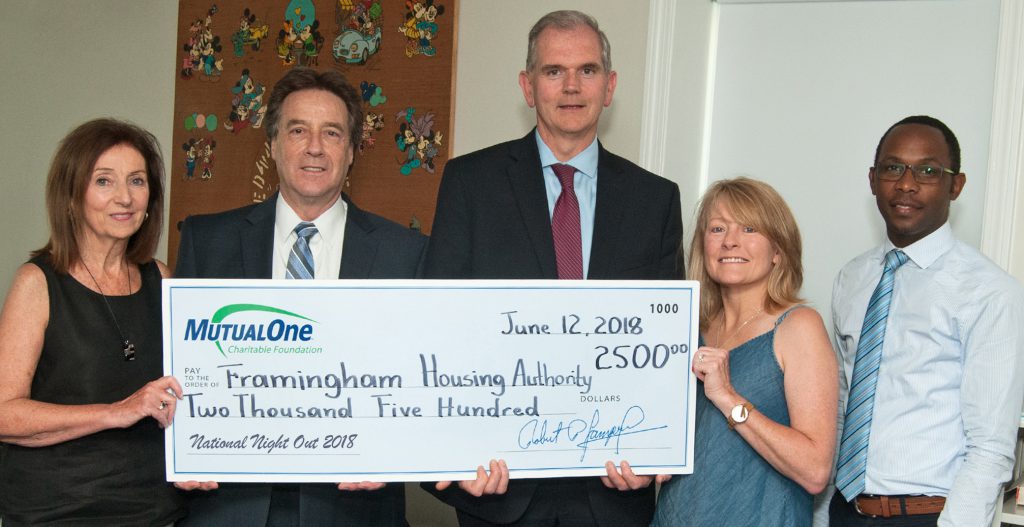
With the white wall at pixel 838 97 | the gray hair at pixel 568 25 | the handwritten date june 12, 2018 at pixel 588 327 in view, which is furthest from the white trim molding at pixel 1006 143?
the handwritten date june 12, 2018 at pixel 588 327

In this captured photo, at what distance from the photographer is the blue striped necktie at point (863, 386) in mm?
2432

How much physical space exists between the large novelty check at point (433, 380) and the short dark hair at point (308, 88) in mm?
552

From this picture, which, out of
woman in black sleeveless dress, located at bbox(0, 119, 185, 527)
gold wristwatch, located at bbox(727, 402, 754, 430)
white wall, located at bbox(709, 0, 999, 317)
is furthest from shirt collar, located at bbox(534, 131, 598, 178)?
white wall, located at bbox(709, 0, 999, 317)

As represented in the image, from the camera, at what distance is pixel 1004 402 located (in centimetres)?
230

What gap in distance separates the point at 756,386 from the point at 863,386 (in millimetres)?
461

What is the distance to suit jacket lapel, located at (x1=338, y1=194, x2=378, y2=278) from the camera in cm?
242

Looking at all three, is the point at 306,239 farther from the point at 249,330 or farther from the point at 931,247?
the point at 931,247

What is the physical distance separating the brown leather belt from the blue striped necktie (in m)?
0.04

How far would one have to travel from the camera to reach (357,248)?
2455 mm

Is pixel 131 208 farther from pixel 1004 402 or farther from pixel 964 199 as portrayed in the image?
pixel 964 199

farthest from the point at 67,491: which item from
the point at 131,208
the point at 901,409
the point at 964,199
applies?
the point at 964,199

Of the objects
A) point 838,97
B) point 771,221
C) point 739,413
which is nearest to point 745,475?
point 739,413

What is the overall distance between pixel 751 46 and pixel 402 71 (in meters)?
1.35

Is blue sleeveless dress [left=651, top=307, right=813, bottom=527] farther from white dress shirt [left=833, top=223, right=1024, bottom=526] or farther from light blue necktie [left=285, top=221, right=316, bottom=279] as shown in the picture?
light blue necktie [left=285, top=221, right=316, bottom=279]
